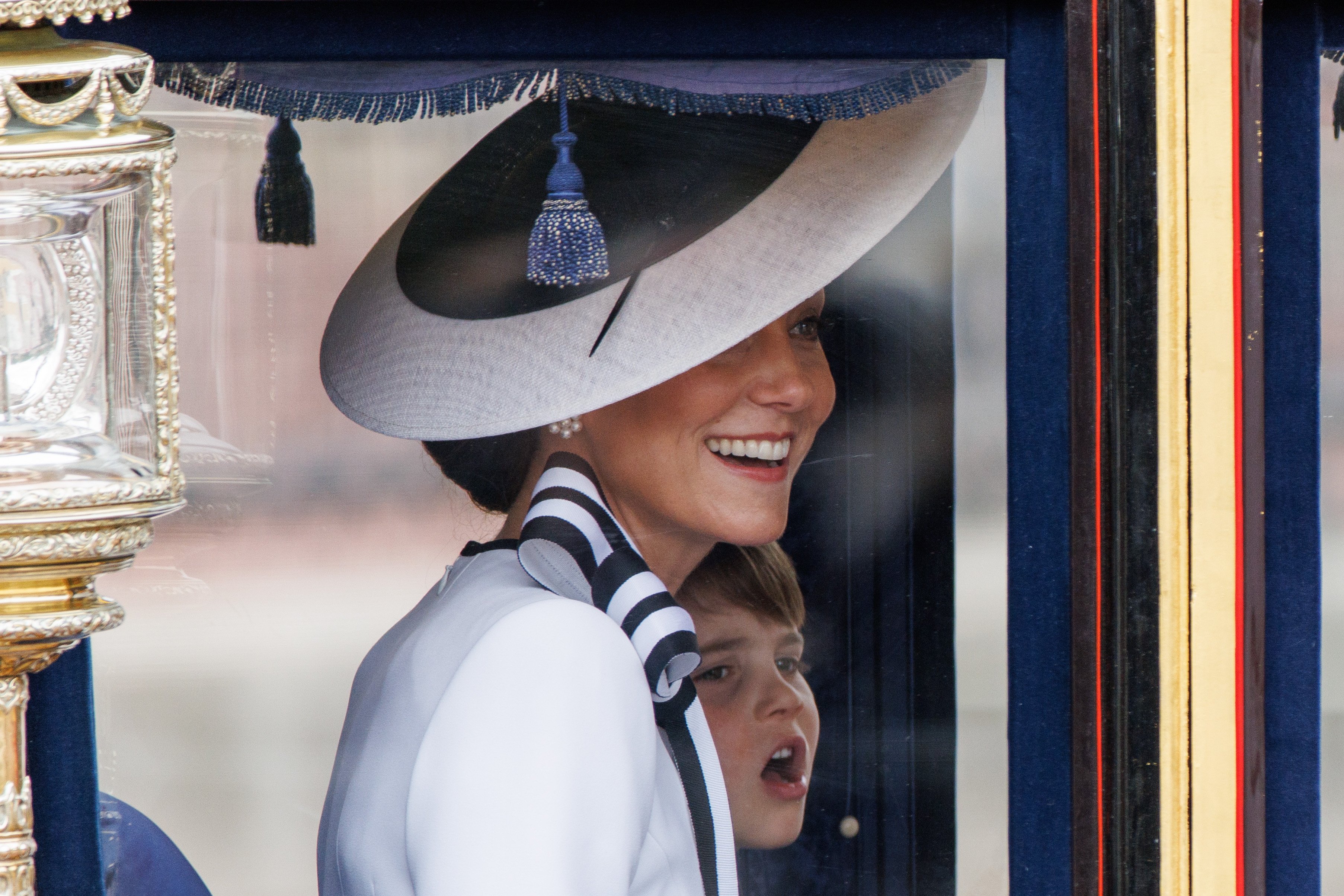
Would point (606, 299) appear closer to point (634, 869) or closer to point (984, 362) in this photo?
point (984, 362)

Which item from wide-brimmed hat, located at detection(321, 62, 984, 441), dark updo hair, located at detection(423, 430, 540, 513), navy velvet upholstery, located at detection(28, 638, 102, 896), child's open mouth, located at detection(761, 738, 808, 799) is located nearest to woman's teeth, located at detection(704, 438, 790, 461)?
wide-brimmed hat, located at detection(321, 62, 984, 441)

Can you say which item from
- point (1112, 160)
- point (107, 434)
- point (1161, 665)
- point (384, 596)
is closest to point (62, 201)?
point (107, 434)

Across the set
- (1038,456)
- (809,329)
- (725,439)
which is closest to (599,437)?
(725,439)

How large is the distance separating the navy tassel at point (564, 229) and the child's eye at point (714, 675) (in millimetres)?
467

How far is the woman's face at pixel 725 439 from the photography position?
5.20ft

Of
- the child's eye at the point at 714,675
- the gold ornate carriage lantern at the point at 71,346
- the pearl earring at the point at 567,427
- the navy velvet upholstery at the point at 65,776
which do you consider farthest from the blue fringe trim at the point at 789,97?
the navy velvet upholstery at the point at 65,776

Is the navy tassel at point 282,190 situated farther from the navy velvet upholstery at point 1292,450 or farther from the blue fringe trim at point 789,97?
the navy velvet upholstery at point 1292,450

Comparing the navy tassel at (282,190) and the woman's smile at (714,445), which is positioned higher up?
the navy tassel at (282,190)

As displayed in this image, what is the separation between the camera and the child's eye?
1599mm

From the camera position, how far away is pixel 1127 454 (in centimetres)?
159

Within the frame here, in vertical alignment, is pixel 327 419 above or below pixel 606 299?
below

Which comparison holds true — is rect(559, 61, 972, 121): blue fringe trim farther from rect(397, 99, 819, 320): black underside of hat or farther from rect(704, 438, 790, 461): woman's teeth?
rect(704, 438, 790, 461): woman's teeth

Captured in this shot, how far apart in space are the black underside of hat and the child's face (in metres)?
0.42

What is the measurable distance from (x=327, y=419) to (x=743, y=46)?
620 mm
